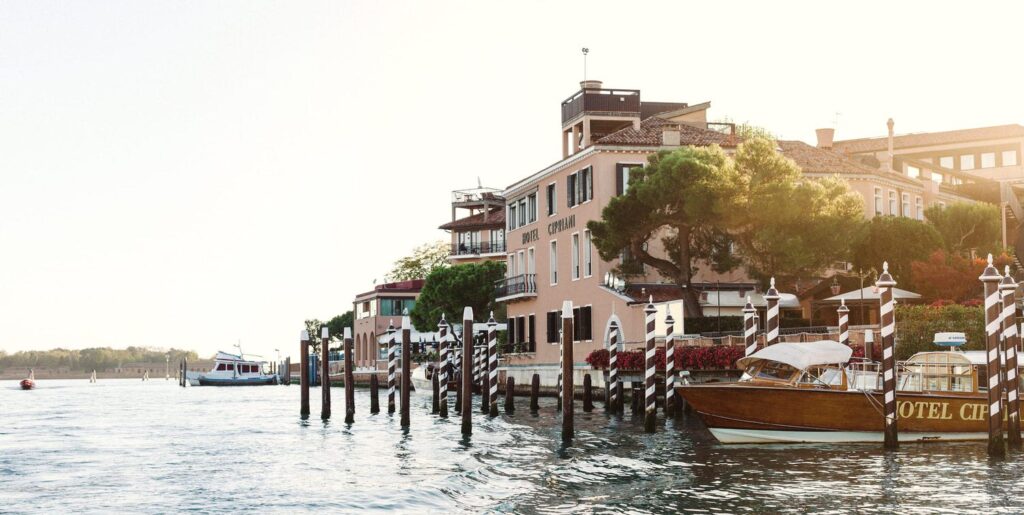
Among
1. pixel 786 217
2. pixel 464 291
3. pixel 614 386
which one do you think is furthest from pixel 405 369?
pixel 464 291

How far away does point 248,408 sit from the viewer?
52.8 metres

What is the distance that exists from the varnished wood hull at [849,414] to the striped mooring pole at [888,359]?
3.61 ft

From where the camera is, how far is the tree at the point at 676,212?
141 feet

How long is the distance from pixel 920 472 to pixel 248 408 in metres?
36.3

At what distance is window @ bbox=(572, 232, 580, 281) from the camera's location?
167ft

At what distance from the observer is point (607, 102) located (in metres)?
52.6

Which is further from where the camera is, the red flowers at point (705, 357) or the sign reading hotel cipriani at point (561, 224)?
the sign reading hotel cipriani at point (561, 224)

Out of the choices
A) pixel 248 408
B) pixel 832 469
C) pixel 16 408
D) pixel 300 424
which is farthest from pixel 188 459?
pixel 16 408

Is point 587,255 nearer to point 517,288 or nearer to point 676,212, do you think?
point 676,212

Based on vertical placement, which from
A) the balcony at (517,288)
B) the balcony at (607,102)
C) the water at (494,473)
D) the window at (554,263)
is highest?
the balcony at (607,102)

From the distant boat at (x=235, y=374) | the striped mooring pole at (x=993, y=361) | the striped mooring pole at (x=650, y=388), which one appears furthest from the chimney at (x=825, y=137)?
the distant boat at (x=235, y=374)

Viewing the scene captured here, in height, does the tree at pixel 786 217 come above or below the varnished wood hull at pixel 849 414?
above

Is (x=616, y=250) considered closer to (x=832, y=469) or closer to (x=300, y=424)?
(x=300, y=424)

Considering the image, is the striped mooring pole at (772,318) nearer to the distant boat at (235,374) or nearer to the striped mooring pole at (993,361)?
the striped mooring pole at (993,361)
